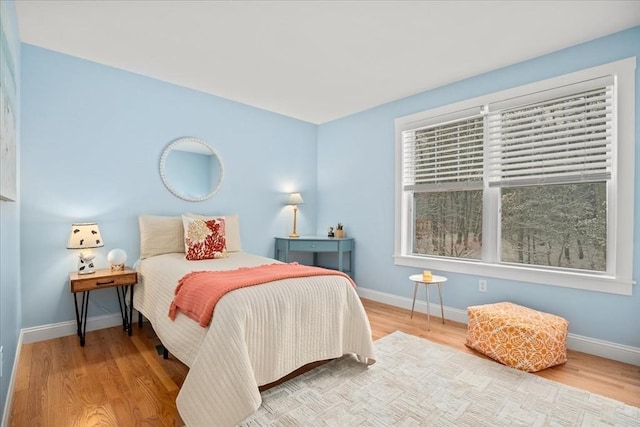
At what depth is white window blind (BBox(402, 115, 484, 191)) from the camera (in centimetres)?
325

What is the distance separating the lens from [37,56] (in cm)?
267

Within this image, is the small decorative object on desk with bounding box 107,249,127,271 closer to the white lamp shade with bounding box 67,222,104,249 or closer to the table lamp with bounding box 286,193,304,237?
the white lamp shade with bounding box 67,222,104,249

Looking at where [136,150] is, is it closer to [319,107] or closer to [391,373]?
[319,107]

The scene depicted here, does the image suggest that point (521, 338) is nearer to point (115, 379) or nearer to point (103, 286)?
point (115, 379)

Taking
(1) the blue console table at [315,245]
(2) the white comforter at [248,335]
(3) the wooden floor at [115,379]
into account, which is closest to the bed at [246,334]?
(2) the white comforter at [248,335]

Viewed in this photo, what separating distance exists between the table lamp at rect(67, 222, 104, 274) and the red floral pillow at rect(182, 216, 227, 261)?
707 mm

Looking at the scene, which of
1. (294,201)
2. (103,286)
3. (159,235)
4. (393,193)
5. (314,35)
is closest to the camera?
(314,35)

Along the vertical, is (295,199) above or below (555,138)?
below

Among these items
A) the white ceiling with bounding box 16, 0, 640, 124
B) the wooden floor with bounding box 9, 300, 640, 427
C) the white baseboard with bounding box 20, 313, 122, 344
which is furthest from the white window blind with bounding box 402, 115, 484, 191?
the white baseboard with bounding box 20, 313, 122, 344

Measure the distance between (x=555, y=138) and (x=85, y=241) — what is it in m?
4.09

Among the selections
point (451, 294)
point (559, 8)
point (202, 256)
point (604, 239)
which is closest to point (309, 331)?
point (202, 256)

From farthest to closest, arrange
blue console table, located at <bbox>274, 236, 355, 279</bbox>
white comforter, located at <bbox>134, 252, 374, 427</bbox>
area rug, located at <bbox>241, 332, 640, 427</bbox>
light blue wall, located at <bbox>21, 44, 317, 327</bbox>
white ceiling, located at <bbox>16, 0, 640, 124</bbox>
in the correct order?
blue console table, located at <bbox>274, 236, 355, 279</bbox> → light blue wall, located at <bbox>21, 44, 317, 327</bbox> → white ceiling, located at <bbox>16, 0, 640, 124</bbox> → area rug, located at <bbox>241, 332, 640, 427</bbox> → white comforter, located at <bbox>134, 252, 374, 427</bbox>

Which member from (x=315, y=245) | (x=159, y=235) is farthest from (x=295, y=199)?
(x=159, y=235)

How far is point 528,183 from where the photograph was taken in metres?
2.83
